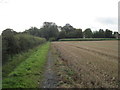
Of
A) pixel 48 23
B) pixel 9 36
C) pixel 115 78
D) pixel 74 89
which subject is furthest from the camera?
pixel 48 23

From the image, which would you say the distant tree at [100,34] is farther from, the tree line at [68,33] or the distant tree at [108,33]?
the distant tree at [108,33]

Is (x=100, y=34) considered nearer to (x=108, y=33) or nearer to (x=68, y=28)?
(x=108, y=33)

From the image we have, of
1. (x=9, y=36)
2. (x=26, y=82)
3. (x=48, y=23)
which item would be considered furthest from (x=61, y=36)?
(x=26, y=82)

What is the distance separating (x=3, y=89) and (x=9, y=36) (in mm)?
8966

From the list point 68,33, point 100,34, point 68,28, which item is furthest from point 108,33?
point 68,28

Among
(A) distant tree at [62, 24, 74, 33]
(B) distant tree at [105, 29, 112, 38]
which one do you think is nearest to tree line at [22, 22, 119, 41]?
(B) distant tree at [105, 29, 112, 38]

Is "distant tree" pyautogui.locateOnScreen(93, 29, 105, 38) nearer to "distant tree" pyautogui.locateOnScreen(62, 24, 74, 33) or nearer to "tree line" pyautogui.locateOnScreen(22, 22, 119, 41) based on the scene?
"tree line" pyautogui.locateOnScreen(22, 22, 119, 41)

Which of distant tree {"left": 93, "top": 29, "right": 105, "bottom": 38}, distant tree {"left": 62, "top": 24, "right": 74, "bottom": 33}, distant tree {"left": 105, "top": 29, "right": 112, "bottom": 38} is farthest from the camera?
distant tree {"left": 62, "top": 24, "right": 74, "bottom": 33}

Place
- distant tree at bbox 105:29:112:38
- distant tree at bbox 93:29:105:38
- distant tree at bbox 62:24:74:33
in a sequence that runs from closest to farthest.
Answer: distant tree at bbox 105:29:112:38
distant tree at bbox 93:29:105:38
distant tree at bbox 62:24:74:33

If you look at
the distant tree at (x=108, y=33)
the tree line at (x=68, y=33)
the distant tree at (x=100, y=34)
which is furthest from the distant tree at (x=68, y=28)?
the distant tree at (x=108, y=33)

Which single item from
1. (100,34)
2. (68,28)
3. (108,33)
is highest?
(68,28)

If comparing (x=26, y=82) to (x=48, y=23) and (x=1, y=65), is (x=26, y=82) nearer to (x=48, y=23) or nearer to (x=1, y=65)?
(x=1, y=65)

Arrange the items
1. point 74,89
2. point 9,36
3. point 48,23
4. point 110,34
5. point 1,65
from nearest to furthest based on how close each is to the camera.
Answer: point 74,89 → point 1,65 → point 9,36 → point 110,34 → point 48,23

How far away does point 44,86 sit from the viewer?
738cm
